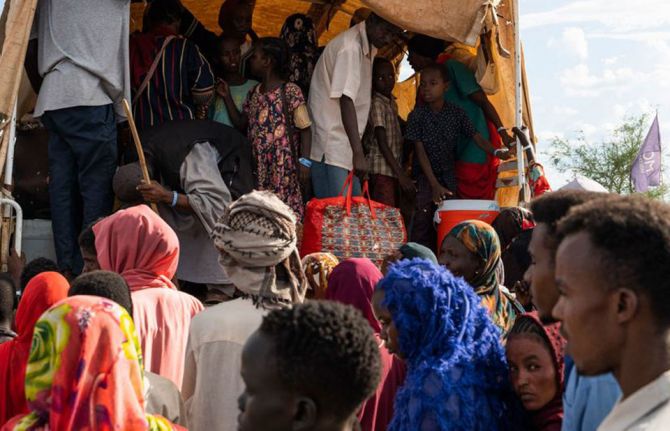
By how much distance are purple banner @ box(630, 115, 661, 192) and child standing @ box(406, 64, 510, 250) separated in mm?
18020

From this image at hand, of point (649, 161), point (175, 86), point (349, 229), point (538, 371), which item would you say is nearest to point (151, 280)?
point (538, 371)

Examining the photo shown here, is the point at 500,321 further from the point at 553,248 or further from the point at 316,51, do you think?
the point at 316,51

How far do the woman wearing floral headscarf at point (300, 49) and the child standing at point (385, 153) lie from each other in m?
0.58

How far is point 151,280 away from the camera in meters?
4.41

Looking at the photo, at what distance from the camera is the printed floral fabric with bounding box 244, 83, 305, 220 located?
24.0 ft

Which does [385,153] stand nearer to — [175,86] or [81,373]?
[175,86]

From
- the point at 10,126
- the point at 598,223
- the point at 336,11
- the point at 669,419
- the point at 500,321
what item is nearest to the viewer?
the point at 669,419

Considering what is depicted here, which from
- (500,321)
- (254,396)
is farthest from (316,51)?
(254,396)

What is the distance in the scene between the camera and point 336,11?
9.37 metres

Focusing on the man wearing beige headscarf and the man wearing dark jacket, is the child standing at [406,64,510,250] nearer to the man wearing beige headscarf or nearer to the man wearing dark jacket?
the man wearing dark jacket

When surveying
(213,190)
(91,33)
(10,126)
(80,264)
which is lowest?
(80,264)

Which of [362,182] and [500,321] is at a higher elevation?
[362,182]

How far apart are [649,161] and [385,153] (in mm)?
19203

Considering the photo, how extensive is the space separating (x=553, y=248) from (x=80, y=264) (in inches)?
169
